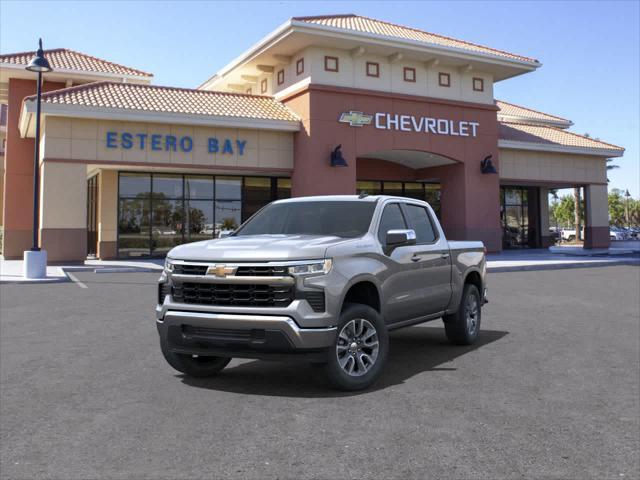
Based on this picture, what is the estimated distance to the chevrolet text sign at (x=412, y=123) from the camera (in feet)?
88.4

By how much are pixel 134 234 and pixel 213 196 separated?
13.6 ft

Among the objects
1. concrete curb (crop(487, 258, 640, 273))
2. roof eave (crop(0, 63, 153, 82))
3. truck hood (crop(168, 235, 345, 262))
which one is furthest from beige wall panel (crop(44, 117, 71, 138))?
truck hood (crop(168, 235, 345, 262))

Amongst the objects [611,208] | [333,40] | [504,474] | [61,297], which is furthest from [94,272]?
[611,208]

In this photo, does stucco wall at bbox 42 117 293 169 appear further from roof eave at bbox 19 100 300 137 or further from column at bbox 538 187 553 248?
column at bbox 538 187 553 248

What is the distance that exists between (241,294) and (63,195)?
19967 mm

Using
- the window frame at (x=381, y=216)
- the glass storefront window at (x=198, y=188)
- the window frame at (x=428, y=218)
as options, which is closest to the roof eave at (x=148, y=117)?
the glass storefront window at (x=198, y=188)

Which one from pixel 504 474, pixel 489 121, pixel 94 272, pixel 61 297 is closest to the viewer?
pixel 504 474

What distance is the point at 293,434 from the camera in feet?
15.2

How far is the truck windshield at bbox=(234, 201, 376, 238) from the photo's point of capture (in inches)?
269

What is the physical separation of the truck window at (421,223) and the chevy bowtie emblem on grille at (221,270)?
9.01 feet

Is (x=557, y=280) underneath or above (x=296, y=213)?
underneath

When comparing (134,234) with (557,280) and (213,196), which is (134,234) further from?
(557,280)

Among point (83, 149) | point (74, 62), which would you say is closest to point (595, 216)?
point (83, 149)

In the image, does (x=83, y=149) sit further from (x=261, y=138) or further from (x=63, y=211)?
(x=261, y=138)
